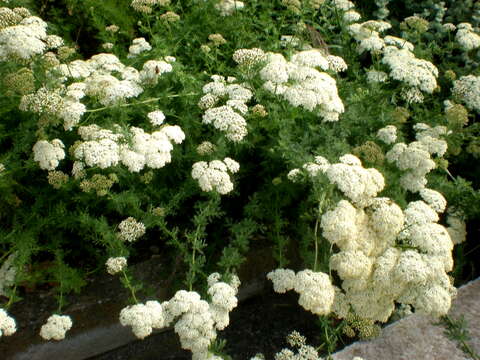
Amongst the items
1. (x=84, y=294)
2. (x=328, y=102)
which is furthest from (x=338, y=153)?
(x=84, y=294)

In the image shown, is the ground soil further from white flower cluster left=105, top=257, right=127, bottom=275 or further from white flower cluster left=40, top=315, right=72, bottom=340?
white flower cluster left=105, top=257, right=127, bottom=275

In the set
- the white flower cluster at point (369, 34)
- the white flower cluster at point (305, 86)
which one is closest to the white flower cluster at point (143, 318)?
the white flower cluster at point (305, 86)

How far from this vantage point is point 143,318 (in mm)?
2605

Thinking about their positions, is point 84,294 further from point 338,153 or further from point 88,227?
point 338,153

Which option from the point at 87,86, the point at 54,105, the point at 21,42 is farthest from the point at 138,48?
the point at 54,105

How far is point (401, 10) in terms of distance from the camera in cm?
620

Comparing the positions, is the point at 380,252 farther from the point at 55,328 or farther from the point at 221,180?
the point at 55,328

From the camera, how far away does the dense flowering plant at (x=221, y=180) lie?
2742mm

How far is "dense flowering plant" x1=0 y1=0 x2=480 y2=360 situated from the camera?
9.00 feet

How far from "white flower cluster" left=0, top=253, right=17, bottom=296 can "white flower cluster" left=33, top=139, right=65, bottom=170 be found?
633mm

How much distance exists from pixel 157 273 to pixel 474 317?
2060 millimetres

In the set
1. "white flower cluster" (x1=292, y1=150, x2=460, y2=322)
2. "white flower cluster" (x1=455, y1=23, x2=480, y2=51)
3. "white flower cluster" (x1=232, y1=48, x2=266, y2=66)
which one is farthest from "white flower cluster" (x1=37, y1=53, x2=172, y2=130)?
"white flower cluster" (x1=455, y1=23, x2=480, y2=51)

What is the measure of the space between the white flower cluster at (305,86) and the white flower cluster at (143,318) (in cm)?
157

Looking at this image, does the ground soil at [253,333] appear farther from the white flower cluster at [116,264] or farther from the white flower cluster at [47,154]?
the white flower cluster at [47,154]
